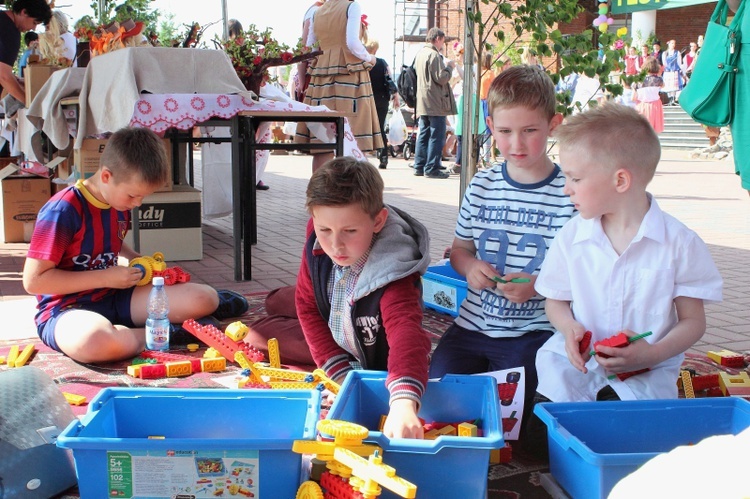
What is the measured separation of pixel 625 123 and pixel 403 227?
2.52ft

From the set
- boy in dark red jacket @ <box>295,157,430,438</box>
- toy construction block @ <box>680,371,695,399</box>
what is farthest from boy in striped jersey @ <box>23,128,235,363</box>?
toy construction block @ <box>680,371,695,399</box>

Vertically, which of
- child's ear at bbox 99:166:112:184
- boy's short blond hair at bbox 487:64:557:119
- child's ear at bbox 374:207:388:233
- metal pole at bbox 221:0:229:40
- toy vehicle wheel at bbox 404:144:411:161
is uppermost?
metal pole at bbox 221:0:229:40

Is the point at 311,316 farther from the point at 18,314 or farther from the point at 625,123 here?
the point at 18,314

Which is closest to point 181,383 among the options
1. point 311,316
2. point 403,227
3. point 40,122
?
point 311,316

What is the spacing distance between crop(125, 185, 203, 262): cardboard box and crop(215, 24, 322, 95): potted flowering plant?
87cm

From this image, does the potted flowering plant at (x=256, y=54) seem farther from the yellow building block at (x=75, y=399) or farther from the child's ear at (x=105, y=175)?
the yellow building block at (x=75, y=399)

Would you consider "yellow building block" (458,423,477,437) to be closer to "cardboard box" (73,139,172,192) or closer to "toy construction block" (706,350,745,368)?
"toy construction block" (706,350,745,368)

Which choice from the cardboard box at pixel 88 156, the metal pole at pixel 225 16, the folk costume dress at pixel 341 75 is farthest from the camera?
the metal pole at pixel 225 16

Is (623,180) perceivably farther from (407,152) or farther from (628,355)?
(407,152)

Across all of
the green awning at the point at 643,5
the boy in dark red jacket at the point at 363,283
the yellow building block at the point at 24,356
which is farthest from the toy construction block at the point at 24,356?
the green awning at the point at 643,5

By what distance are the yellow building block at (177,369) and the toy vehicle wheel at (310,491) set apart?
4.49 feet

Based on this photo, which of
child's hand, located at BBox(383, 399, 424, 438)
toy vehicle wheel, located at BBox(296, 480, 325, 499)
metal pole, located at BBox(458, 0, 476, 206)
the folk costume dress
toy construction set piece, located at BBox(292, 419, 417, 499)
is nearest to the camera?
toy construction set piece, located at BBox(292, 419, 417, 499)

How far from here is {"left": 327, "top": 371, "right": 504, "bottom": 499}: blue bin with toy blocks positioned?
1.93m

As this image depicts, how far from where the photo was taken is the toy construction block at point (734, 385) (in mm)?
2887
